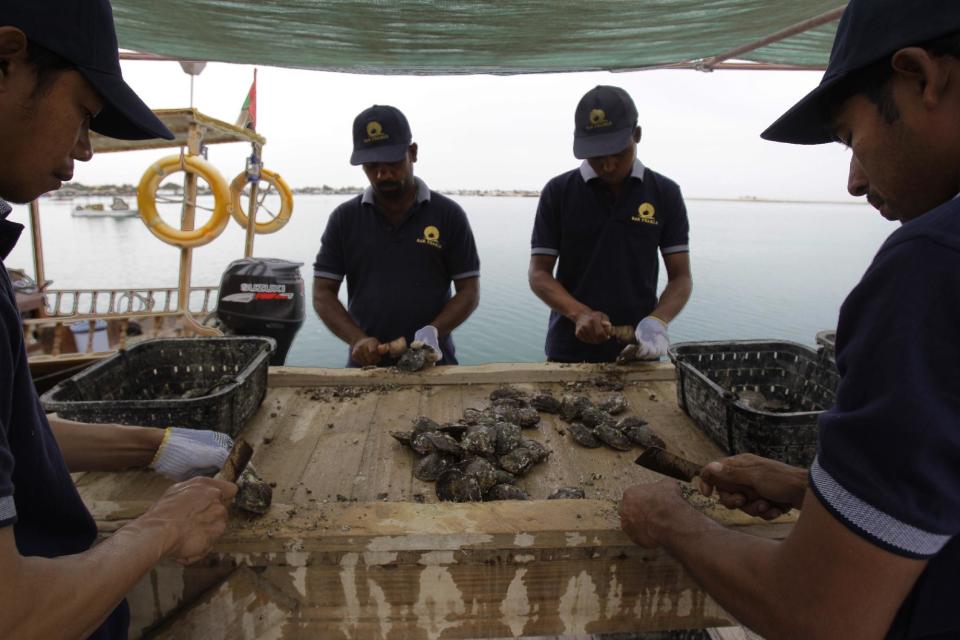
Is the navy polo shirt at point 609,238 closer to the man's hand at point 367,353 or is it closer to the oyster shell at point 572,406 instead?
the oyster shell at point 572,406

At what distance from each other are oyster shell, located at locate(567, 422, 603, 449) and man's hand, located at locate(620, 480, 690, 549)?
0.59 meters

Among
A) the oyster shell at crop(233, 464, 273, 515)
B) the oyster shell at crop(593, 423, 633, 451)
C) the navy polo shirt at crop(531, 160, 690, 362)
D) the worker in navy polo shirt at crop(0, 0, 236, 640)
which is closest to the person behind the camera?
the worker in navy polo shirt at crop(0, 0, 236, 640)

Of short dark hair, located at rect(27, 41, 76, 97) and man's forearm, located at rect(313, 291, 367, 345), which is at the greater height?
short dark hair, located at rect(27, 41, 76, 97)

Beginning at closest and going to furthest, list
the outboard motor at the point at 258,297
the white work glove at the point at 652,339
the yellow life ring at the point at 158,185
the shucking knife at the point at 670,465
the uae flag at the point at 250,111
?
1. the shucking knife at the point at 670,465
2. the white work glove at the point at 652,339
3. the outboard motor at the point at 258,297
4. the yellow life ring at the point at 158,185
5. the uae flag at the point at 250,111

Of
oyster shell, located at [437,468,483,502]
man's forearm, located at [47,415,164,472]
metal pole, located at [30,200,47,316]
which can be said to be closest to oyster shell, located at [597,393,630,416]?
oyster shell, located at [437,468,483,502]

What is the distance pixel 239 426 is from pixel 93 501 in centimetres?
61

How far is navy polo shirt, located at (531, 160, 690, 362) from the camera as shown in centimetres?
363

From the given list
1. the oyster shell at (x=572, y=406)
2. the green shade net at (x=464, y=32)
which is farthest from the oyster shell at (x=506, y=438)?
the green shade net at (x=464, y=32)

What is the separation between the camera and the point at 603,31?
4.05 meters

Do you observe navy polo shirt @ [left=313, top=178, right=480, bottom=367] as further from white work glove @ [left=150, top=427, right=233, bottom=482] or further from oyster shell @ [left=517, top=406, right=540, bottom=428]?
white work glove @ [left=150, top=427, right=233, bottom=482]

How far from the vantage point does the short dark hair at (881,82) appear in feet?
2.86

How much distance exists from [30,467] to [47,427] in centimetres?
15

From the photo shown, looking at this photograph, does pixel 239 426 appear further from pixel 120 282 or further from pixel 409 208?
pixel 120 282

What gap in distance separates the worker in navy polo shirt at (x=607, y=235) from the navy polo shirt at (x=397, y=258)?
0.67m
